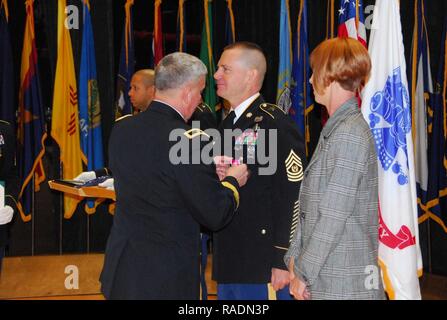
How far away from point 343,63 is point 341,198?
0.47 metres

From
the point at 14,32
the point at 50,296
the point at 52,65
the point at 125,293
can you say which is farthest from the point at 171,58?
the point at 14,32

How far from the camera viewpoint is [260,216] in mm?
2457

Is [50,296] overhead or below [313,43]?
below

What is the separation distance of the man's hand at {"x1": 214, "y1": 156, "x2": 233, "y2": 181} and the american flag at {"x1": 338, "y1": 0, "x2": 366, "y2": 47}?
69.7 inches

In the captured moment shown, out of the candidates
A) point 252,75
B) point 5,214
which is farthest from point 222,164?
point 5,214

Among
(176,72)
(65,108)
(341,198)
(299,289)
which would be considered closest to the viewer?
(341,198)

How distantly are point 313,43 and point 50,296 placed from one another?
10.9 feet

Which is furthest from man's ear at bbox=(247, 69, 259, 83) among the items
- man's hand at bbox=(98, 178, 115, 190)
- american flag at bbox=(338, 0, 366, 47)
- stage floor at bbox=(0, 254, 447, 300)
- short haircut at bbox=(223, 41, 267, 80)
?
stage floor at bbox=(0, 254, 447, 300)

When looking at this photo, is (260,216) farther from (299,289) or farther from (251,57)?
(251,57)

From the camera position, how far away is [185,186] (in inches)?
76.9

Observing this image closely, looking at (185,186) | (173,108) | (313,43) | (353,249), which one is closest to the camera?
(353,249)

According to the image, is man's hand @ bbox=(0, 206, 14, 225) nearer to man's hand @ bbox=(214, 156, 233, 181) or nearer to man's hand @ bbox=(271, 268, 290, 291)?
man's hand @ bbox=(214, 156, 233, 181)

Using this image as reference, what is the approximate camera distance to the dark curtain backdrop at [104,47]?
17.8ft

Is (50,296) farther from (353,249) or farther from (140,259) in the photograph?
(353,249)
